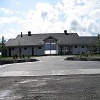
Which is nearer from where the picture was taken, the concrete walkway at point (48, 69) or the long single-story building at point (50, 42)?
the concrete walkway at point (48, 69)

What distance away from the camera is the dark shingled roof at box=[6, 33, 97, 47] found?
6406cm

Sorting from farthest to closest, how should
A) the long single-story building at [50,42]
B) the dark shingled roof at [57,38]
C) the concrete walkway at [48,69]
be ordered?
the dark shingled roof at [57,38] → the long single-story building at [50,42] → the concrete walkway at [48,69]

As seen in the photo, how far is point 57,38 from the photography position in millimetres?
66062

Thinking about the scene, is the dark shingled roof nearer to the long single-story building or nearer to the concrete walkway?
the long single-story building

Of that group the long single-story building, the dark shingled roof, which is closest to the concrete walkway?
the long single-story building

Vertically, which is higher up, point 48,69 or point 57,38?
point 57,38

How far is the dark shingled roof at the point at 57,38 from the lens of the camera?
64062mm

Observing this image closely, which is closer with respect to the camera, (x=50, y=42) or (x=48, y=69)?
(x=48, y=69)

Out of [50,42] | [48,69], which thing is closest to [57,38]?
[50,42]

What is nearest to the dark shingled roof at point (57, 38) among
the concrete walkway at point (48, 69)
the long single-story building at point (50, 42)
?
the long single-story building at point (50, 42)

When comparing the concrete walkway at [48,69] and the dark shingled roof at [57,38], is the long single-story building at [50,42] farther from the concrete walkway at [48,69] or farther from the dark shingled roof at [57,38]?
the concrete walkway at [48,69]

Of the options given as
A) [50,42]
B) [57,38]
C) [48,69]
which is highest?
[57,38]

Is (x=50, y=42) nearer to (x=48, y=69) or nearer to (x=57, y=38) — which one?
(x=57, y=38)

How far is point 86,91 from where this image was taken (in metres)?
11.4
